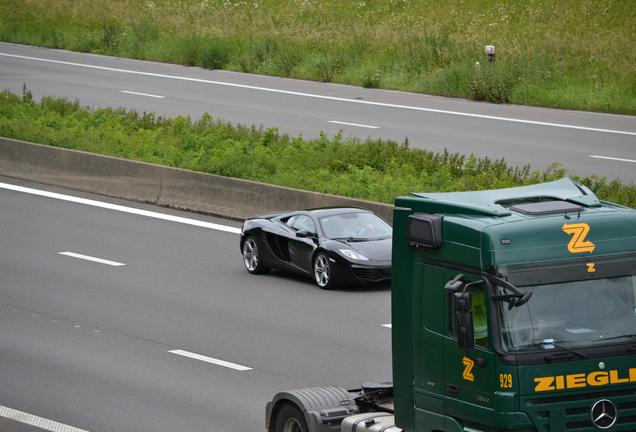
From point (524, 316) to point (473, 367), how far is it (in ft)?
1.80

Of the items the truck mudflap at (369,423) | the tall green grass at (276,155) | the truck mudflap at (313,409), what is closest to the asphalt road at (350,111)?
the tall green grass at (276,155)

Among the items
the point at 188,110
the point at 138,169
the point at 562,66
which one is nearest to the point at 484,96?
the point at 562,66

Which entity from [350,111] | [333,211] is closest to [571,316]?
[333,211]

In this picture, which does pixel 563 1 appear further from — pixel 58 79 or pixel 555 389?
pixel 555 389

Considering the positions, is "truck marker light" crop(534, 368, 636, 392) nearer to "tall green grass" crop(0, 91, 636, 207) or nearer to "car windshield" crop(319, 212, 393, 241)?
"car windshield" crop(319, 212, 393, 241)

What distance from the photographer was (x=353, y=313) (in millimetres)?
18516

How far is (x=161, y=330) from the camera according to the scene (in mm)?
17703

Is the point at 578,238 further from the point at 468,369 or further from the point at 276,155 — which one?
the point at 276,155

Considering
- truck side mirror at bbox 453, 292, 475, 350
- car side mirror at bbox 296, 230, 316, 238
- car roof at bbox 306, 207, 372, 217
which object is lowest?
car side mirror at bbox 296, 230, 316, 238

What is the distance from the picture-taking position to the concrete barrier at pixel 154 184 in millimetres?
24750

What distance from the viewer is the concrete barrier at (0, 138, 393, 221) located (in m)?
24.8

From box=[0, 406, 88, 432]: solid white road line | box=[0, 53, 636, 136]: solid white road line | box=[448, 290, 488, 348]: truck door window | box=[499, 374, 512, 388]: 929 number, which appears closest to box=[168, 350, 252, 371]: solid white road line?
box=[0, 406, 88, 432]: solid white road line

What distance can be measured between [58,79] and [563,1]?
19596mm

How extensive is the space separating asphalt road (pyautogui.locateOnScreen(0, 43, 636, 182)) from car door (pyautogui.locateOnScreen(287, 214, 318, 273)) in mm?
9729
